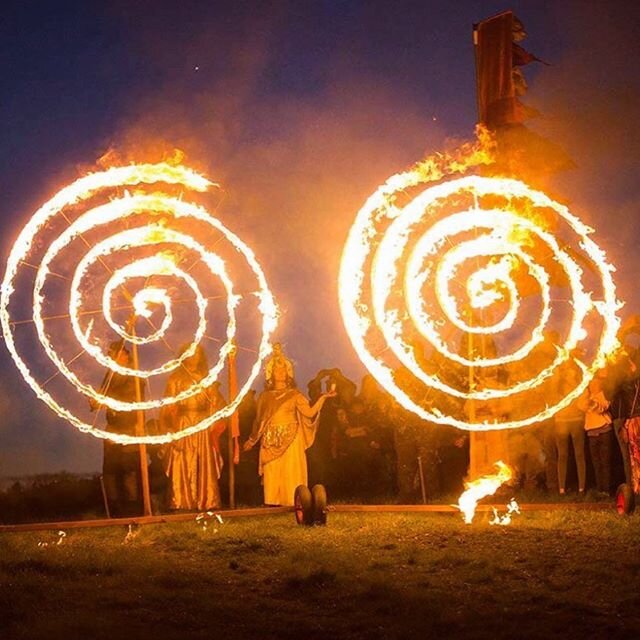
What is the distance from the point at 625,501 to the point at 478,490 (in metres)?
1.65

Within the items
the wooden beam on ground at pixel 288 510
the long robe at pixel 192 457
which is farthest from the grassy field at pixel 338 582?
the long robe at pixel 192 457

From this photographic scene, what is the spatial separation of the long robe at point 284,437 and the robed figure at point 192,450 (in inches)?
27.7

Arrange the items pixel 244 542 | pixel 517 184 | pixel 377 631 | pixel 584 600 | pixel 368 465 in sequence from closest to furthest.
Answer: pixel 377 631
pixel 584 600
pixel 244 542
pixel 517 184
pixel 368 465

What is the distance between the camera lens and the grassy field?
6992 mm

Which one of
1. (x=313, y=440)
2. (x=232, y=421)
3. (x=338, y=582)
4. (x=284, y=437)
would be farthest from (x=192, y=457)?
(x=338, y=582)

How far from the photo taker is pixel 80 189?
11.7 m

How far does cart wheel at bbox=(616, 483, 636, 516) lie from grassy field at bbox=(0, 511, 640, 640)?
16 cm

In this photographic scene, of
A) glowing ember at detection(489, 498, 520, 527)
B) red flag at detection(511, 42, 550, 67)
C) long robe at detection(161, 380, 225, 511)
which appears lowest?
glowing ember at detection(489, 498, 520, 527)

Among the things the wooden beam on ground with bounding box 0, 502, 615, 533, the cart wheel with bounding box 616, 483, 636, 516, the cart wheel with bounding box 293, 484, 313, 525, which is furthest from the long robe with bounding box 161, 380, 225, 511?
the cart wheel with bounding box 616, 483, 636, 516

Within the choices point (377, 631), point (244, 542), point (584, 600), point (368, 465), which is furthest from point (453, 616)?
point (368, 465)

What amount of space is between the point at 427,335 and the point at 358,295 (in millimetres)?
997

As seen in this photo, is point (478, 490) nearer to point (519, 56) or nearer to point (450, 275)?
point (450, 275)

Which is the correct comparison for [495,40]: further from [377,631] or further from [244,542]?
[377,631]

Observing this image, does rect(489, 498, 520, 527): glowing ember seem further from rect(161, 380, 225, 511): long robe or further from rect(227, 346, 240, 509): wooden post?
rect(161, 380, 225, 511): long robe
